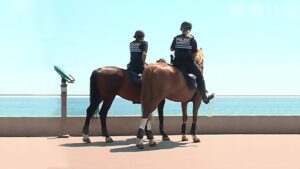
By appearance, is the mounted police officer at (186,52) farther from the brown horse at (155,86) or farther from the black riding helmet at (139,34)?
the black riding helmet at (139,34)

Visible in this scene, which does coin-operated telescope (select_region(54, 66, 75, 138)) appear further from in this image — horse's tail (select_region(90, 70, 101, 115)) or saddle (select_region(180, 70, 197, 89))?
saddle (select_region(180, 70, 197, 89))

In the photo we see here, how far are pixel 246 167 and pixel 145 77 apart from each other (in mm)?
2619

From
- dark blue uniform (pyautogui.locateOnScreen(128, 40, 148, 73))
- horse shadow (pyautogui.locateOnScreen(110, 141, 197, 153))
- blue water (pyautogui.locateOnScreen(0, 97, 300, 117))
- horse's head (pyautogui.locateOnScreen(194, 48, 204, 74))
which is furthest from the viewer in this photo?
blue water (pyautogui.locateOnScreen(0, 97, 300, 117))

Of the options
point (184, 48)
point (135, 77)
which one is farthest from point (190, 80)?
point (135, 77)

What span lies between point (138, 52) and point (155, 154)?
7.95 feet

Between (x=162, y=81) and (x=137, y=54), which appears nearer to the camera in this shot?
(x=162, y=81)

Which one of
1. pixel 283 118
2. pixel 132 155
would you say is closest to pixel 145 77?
pixel 132 155

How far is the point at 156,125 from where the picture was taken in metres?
8.65

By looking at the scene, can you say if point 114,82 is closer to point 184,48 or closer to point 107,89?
point 107,89

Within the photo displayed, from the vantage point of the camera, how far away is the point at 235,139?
775 cm

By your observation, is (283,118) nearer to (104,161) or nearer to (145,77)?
(145,77)

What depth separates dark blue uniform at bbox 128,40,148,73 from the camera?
7.41 metres

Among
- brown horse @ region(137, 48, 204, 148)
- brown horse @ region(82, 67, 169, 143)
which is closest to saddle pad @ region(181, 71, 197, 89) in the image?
brown horse @ region(137, 48, 204, 148)

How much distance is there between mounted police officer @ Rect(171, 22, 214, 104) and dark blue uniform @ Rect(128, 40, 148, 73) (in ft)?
1.99
